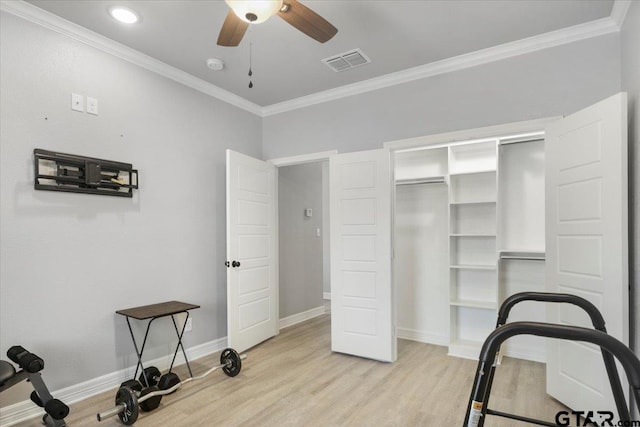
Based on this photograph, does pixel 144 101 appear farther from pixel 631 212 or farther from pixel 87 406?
pixel 631 212

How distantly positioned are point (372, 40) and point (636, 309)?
269 centimetres

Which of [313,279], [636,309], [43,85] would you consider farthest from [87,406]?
[636,309]

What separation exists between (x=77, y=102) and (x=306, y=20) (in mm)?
2021

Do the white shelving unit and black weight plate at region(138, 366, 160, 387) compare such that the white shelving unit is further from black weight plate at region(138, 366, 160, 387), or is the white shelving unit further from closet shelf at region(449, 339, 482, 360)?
black weight plate at region(138, 366, 160, 387)

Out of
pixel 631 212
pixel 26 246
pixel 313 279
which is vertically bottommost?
pixel 313 279

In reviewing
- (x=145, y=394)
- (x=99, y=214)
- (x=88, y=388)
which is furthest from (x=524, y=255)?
(x=88, y=388)

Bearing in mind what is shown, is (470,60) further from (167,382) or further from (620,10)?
(167,382)

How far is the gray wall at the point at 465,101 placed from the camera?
9.37 ft

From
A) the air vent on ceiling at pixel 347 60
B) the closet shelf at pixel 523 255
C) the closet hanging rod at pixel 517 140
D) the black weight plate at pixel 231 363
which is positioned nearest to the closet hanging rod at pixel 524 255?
the closet shelf at pixel 523 255

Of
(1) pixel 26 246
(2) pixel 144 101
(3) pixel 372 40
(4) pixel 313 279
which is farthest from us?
(4) pixel 313 279

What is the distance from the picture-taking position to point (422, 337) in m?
4.29

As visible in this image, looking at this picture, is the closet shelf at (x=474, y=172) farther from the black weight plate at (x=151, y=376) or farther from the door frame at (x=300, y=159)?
the black weight plate at (x=151, y=376)

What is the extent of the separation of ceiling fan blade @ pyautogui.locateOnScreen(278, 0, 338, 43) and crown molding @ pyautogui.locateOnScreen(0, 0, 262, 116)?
1.88 metres

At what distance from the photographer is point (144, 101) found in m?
3.34
